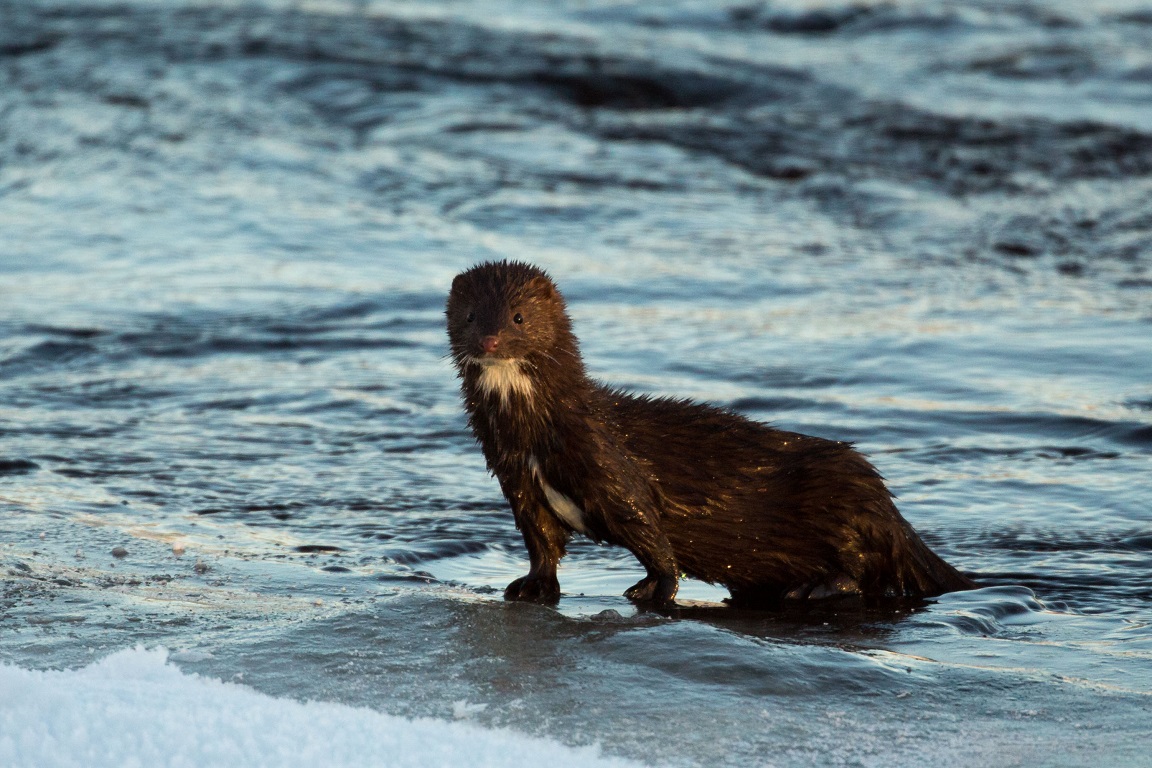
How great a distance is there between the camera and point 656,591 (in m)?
5.58

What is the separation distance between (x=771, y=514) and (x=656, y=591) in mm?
563

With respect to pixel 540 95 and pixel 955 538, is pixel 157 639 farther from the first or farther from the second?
pixel 540 95

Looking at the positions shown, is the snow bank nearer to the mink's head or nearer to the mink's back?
the mink's head

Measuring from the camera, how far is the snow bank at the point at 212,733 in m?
3.59

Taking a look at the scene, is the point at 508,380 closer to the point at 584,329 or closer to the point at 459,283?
the point at 459,283

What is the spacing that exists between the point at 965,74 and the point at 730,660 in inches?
549

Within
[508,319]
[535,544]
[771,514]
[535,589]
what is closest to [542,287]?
[508,319]

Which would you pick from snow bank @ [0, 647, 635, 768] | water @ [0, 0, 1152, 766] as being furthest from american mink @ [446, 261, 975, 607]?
snow bank @ [0, 647, 635, 768]

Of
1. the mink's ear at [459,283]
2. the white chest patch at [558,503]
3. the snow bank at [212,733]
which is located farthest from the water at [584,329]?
the mink's ear at [459,283]

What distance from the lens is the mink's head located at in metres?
5.49

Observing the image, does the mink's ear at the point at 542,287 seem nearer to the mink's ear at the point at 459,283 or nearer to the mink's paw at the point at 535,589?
the mink's ear at the point at 459,283

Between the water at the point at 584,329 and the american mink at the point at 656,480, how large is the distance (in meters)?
0.25

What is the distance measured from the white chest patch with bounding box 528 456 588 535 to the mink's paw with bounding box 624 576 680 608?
29 centimetres

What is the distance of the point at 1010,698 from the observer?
4383 mm
